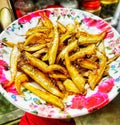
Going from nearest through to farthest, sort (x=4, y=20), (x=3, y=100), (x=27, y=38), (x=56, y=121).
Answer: (x=27, y=38) → (x=56, y=121) → (x=4, y=20) → (x=3, y=100)

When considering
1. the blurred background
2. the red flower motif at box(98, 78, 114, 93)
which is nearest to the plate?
the red flower motif at box(98, 78, 114, 93)

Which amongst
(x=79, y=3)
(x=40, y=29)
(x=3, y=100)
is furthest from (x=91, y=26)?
(x=3, y=100)

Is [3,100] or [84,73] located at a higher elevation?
[84,73]

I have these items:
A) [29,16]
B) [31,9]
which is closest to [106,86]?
[29,16]

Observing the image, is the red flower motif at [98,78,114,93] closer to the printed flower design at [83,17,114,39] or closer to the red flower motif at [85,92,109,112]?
the red flower motif at [85,92,109,112]

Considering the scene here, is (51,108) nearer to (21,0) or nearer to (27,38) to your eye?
(27,38)

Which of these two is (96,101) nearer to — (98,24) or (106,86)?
(106,86)
